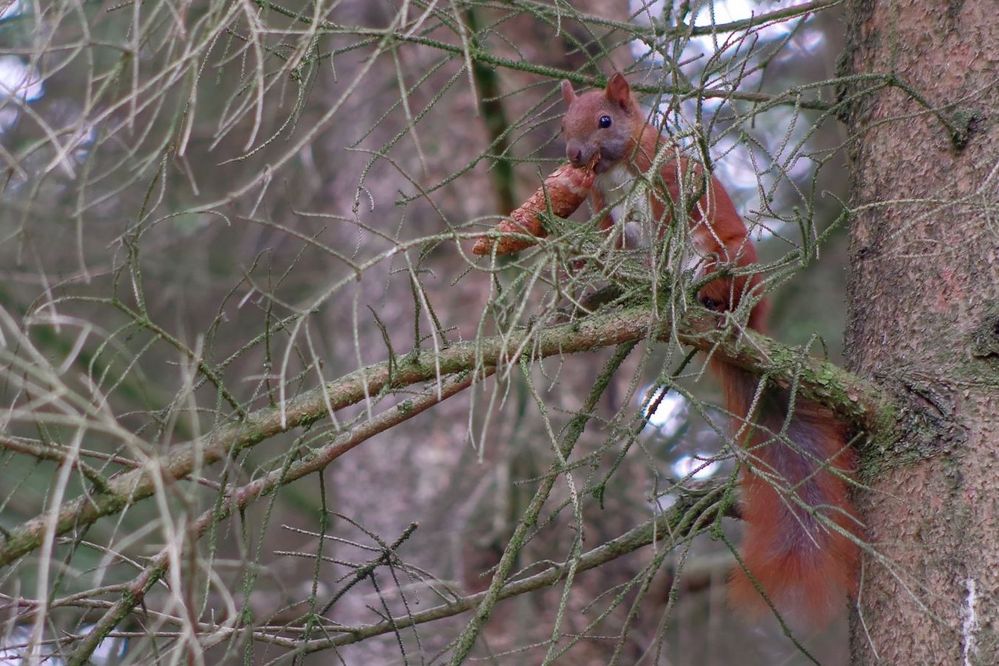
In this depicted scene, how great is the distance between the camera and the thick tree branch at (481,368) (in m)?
1.60

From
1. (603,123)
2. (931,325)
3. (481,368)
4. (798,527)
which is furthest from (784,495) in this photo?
(603,123)

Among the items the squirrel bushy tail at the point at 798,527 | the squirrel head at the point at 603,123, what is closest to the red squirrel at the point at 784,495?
the squirrel bushy tail at the point at 798,527

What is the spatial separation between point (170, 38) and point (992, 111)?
132 centimetres

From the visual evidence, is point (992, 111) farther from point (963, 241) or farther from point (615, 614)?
point (615, 614)

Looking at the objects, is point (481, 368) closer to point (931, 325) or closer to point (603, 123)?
point (931, 325)

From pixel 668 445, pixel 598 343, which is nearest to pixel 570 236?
pixel 598 343

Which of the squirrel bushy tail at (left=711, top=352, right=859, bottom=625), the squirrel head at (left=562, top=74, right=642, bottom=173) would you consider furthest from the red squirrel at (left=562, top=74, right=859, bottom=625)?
the squirrel head at (left=562, top=74, right=642, bottom=173)

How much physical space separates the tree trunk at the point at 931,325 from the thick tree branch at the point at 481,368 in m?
0.10

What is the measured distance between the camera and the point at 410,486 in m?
3.90

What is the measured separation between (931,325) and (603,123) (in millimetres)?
1226

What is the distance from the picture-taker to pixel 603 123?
9.57 ft

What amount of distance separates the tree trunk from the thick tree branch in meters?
0.10

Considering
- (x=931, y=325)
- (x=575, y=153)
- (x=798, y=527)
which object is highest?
(x=575, y=153)

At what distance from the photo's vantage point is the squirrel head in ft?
9.52
